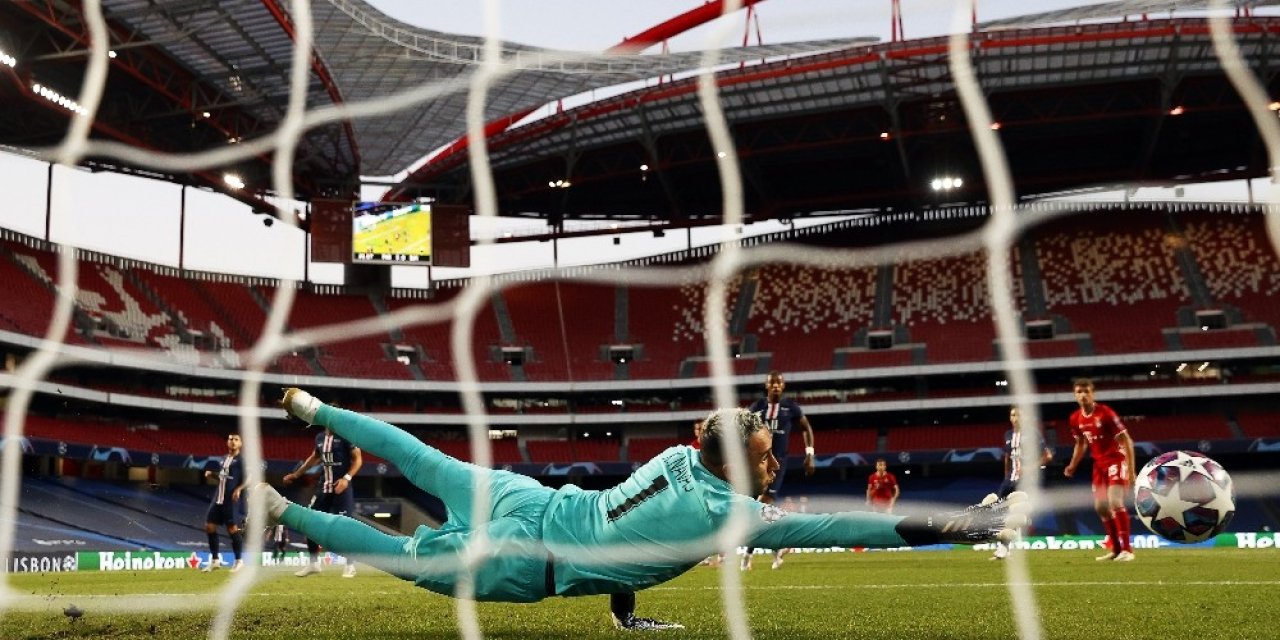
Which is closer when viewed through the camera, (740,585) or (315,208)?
(740,585)

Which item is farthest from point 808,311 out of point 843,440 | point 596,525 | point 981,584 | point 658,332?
point 596,525

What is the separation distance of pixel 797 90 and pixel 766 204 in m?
8.78

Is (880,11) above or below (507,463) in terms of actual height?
above

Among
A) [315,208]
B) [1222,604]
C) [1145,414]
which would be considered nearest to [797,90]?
[315,208]

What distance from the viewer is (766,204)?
39.1 metres

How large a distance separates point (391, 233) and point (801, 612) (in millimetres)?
26823

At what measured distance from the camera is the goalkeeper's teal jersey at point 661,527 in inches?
147

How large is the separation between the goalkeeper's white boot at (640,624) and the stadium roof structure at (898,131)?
24818 mm

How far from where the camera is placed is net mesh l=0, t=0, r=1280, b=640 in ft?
18.7

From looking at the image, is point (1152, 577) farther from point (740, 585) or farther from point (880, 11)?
point (880, 11)

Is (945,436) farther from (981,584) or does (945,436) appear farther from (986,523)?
(986,523)

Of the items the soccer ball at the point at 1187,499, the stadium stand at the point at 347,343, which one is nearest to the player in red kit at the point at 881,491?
the soccer ball at the point at 1187,499

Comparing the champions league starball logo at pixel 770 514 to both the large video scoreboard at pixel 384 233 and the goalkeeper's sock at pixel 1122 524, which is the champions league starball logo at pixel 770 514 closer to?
the goalkeeper's sock at pixel 1122 524

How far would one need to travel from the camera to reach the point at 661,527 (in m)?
4.19
